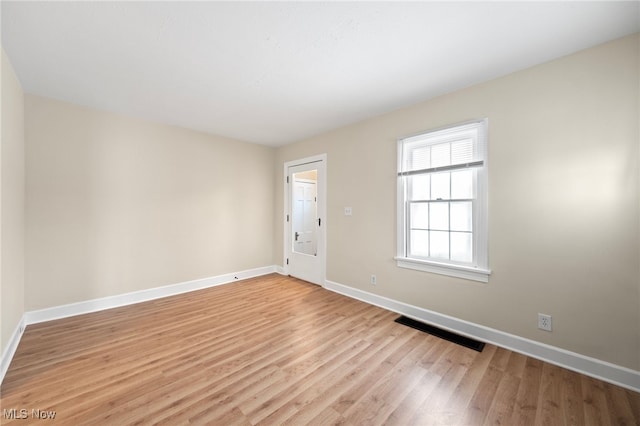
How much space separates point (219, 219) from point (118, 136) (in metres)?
1.81

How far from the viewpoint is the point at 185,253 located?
387 centimetres

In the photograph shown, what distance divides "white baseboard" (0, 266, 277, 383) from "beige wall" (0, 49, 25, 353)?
13 cm

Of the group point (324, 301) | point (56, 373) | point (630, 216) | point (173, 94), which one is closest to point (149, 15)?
point (173, 94)

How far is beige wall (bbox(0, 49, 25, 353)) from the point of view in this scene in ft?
6.49

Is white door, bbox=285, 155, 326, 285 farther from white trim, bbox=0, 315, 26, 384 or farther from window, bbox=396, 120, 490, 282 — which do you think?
white trim, bbox=0, 315, 26, 384

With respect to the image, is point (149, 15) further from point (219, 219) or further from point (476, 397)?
point (476, 397)

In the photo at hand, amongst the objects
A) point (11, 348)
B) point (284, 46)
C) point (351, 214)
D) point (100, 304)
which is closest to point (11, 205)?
point (11, 348)

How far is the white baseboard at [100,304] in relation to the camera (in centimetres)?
221

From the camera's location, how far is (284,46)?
1.94m

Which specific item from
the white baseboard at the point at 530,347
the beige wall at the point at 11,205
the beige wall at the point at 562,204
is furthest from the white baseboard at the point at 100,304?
the beige wall at the point at 562,204

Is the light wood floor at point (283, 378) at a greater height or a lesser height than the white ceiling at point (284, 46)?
lesser

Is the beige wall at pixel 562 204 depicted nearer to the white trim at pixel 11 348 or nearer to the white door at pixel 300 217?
the white door at pixel 300 217

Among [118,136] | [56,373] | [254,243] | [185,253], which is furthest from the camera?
[254,243]

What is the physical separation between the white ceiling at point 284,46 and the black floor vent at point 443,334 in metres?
2.63
